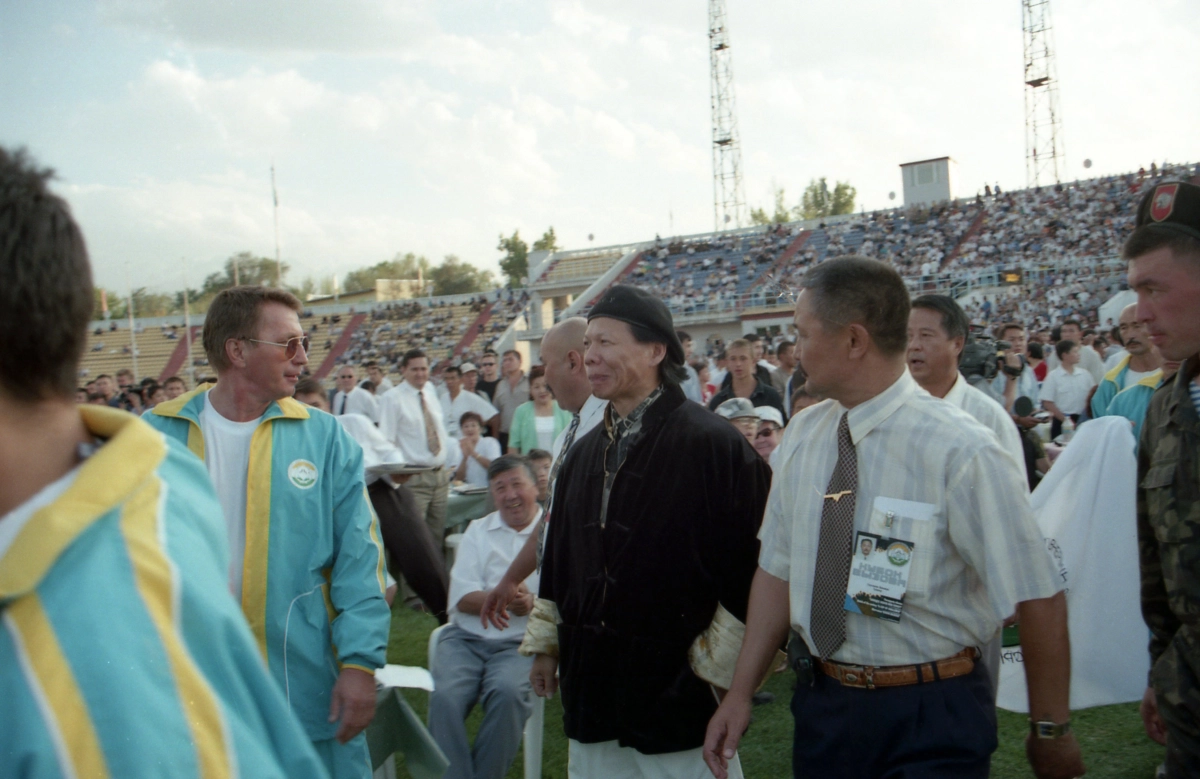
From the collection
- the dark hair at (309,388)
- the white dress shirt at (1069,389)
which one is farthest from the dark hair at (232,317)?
the white dress shirt at (1069,389)

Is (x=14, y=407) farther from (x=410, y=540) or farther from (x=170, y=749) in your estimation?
(x=410, y=540)

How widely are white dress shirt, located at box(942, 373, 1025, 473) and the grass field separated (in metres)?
1.78

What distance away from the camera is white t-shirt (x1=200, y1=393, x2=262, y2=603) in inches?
104

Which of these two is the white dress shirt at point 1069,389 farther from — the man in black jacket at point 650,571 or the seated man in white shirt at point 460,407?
the man in black jacket at point 650,571

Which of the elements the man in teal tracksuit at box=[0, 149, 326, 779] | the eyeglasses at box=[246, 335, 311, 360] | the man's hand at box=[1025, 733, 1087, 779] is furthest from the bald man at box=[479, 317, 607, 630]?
the man in teal tracksuit at box=[0, 149, 326, 779]

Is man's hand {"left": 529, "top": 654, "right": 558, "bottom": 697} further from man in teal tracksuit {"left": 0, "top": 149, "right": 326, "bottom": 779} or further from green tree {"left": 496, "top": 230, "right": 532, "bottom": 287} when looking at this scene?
green tree {"left": 496, "top": 230, "right": 532, "bottom": 287}

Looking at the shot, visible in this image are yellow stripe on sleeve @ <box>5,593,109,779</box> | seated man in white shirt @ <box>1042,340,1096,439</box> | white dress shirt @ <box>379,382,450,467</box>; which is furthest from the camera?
seated man in white shirt @ <box>1042,340,1096,439</box>

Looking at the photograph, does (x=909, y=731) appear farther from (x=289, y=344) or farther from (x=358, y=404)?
(x=358, y=404)

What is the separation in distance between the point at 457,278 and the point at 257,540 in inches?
3701

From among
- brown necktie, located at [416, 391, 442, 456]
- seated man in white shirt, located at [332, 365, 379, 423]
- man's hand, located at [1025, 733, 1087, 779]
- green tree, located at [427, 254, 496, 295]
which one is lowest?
man's hand, located at [1025, 733, 1087, 779]

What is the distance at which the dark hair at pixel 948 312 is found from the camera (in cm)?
371

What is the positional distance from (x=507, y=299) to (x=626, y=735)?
43.1 meters

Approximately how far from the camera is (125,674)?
2.99 ft

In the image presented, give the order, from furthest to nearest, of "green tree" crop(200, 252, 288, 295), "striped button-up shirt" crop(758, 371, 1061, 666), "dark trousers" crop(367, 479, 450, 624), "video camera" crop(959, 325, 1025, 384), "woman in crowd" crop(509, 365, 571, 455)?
"green tree" crop(200, 252, 288, 295) < "woman in crowd" crop(509, 365, 571, 455) < "dark trousers" crop(367, 479, 450, 624) < "video camera" crop(959, 325, 1025, 384) < "striped button-up shirt" crop(758, 371, 1061, 666)
